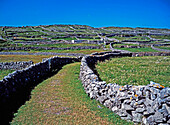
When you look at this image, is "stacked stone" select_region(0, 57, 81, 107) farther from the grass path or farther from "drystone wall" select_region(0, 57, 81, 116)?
the grass path

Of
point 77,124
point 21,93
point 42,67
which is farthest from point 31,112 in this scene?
point 42,67

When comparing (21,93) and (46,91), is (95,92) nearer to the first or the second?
(46,91)

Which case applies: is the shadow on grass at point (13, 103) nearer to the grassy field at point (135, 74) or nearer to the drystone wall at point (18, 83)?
the drystone wall at point (18, 83)

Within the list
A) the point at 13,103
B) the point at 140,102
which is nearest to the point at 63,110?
the point at 13,103

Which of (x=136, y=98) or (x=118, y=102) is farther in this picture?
(x=118, y=102)

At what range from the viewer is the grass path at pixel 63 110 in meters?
9.39

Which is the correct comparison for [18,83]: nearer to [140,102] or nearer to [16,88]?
[16,88]

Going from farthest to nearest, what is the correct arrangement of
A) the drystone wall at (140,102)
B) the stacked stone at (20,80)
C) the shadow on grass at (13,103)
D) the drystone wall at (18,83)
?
the stacked stone at (20,80) < the drystone wall at (18,83) < the shadow on grass at (13,103) < the drystone wall at (140,102)

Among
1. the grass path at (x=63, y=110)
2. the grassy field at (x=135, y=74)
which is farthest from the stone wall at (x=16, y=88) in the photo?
the grassy field at (x=135, y=74)

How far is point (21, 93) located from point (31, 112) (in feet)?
13.2

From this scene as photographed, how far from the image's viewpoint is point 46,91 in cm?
1461

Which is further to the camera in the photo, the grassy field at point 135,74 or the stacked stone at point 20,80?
the grassy field at point 135,74

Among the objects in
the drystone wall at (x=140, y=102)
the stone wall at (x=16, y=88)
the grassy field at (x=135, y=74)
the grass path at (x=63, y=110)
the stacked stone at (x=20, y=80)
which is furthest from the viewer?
the grassy field at (x=135, y=74)

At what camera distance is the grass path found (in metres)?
9.39
